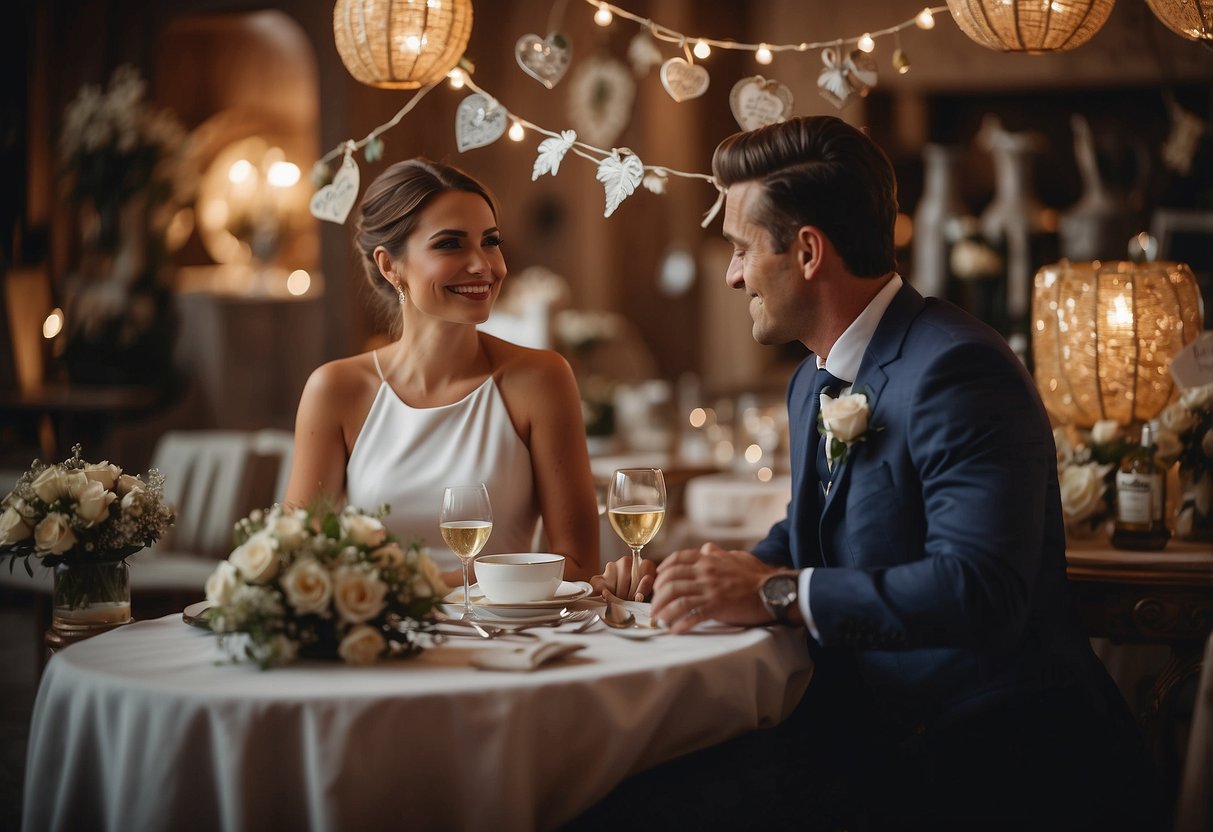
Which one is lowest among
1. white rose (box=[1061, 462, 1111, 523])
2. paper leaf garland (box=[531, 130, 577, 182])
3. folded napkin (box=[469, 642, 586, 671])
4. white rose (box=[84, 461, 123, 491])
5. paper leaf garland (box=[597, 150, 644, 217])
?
folded napkin (box=[469, 642, 586, 671])

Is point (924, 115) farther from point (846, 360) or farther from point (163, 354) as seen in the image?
point (846, 360)

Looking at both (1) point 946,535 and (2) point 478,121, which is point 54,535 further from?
(1) point 946,535

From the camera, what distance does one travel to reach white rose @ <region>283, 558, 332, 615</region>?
1643 mm

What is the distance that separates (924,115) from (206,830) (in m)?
9.48

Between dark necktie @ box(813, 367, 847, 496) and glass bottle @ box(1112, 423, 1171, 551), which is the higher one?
dark necktie @ box(813, 367, 847, 496)

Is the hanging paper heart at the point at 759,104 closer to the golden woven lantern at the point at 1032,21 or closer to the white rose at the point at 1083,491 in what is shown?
the golden woven lantern at the point at 1032,21

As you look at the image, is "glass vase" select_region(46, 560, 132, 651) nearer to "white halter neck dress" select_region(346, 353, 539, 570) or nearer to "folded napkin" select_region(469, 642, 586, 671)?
"white halter neck dress" select_region(346, 353, 539, 570)

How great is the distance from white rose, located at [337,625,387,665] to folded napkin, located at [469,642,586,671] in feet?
0.46

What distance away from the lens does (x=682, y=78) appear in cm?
279

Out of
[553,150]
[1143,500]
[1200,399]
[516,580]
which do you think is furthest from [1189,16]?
[516,580]

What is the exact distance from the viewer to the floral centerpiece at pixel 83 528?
2.14 m

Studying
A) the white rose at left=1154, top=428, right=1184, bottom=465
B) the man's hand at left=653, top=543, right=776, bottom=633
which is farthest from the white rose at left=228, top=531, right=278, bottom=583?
the white rose at left=1154, top=428, right=1184, bottom=465

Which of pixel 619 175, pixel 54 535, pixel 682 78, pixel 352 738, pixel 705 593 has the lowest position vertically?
pixel 352 738

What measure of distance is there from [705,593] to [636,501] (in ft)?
0.80
